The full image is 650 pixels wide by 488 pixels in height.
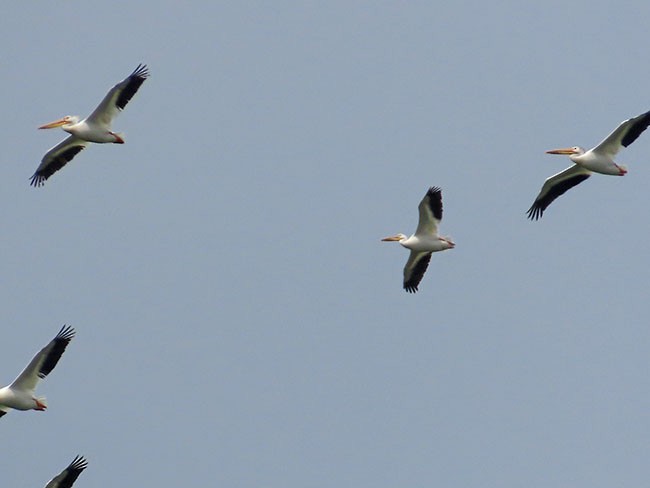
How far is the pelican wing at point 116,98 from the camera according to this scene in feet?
74.2

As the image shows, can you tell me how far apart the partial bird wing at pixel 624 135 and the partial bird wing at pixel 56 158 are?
905 cm

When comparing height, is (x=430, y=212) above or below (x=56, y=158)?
above

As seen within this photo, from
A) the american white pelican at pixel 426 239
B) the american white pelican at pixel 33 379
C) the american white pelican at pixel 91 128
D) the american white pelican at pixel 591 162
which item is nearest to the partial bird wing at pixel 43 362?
the american white pelican at pixel 33 379

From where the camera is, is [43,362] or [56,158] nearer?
[43,362]

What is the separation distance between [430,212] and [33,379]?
7.08 m

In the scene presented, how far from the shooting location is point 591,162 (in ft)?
75.3

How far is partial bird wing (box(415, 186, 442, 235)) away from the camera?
893 inches

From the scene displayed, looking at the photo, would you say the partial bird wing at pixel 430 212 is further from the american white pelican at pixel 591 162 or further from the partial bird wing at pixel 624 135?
the partial bird wing at pixel 624 135

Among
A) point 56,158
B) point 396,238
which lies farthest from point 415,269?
point 56,158

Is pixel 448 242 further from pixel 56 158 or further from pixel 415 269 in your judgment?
pixel 56 158

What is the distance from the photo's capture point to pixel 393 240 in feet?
81.8

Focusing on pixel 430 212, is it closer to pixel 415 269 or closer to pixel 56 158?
pixel 415 269

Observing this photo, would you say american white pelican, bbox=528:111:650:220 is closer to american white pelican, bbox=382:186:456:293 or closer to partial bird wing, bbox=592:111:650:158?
partial bird wing, bbox=592:111:650:158

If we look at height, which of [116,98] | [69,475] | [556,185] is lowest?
[69,475]
